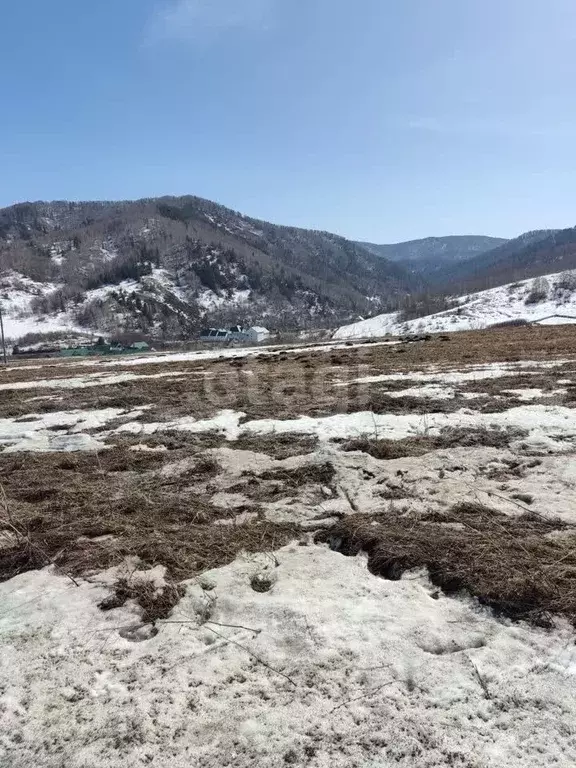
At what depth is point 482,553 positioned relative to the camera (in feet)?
13.6

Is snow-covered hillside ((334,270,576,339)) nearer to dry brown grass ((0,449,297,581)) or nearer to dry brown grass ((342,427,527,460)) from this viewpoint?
dry brown grass ((342,427,527,460))

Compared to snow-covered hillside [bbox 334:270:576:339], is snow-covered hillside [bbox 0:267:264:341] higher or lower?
higher

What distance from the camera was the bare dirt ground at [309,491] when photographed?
13.1 ft

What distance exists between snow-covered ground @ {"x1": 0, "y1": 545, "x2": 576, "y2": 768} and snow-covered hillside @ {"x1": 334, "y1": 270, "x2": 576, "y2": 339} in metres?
81.0

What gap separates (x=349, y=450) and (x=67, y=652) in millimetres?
4977

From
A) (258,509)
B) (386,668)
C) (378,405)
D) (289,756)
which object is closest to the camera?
(289,756)

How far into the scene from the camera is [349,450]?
743 centimetres

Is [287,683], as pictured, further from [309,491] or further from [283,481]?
[283,481]

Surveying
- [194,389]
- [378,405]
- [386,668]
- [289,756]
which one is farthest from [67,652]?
[194,389]

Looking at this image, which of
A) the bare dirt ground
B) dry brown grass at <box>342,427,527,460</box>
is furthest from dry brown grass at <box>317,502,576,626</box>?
dry brown grass at <box>342,427,527,460</box>

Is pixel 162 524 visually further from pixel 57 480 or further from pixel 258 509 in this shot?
pixel 57 480

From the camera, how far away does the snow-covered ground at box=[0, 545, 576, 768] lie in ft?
8.32

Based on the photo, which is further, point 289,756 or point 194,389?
point 194,389

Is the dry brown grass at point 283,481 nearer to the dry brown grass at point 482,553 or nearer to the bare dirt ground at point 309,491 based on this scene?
the bare dirt ground at point 309,491
